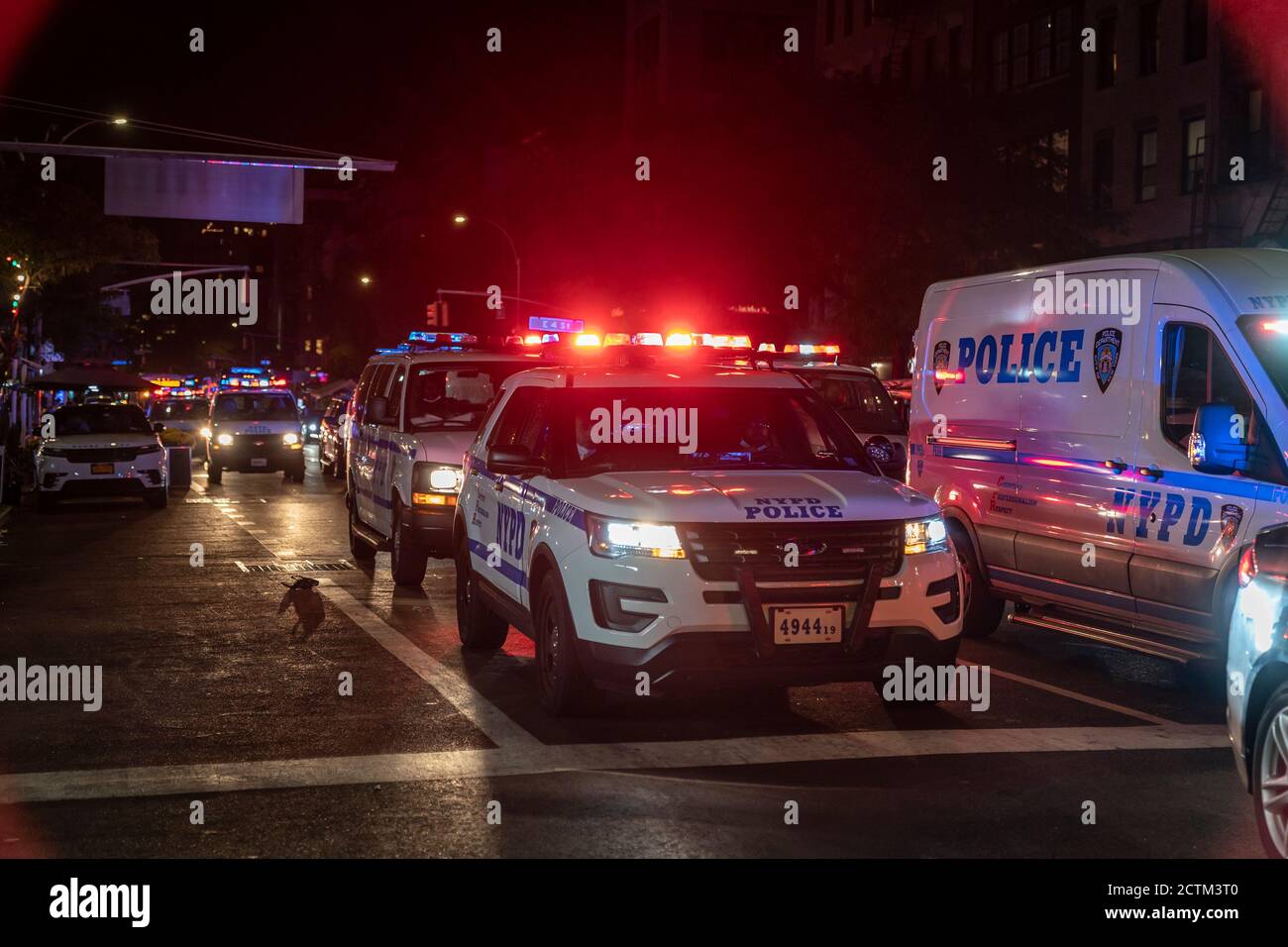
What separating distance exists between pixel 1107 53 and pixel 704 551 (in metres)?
35.8

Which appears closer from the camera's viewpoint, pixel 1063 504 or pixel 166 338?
pixel 1063 504

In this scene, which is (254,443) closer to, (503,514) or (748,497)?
(503,514)

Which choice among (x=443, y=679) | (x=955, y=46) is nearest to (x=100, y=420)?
(x=443, y=679)

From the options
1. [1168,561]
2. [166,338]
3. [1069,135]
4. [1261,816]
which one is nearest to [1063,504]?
[1168,561]

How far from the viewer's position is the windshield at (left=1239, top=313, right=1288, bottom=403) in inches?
334

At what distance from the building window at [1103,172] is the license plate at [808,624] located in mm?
33831

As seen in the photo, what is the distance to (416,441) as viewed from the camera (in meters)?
13.9

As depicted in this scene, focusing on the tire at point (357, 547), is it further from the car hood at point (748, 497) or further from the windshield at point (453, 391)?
the car hood at point (748, 497)

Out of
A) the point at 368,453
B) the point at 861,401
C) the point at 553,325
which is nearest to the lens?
the point at 368,453

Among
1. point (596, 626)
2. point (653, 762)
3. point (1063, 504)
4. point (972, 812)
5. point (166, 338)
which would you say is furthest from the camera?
point (166, 338)

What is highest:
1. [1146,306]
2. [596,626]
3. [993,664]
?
[1146,306]

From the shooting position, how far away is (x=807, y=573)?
7848 mm

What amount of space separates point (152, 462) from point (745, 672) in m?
19.4
